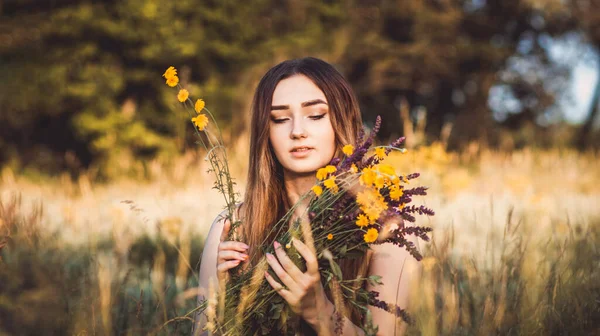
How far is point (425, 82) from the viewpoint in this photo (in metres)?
14.4

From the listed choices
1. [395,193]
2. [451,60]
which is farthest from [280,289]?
[451,60]

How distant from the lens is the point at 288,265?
1.62 metres

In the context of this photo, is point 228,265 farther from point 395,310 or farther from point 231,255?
point 395,310

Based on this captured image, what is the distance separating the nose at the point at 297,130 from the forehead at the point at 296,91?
0.29ft

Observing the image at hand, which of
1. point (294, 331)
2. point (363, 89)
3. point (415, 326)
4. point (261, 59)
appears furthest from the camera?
point (363, 89)

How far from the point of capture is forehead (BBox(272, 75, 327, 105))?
2.12m

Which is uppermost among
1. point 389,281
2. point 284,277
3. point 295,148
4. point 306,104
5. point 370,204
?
point 306,104

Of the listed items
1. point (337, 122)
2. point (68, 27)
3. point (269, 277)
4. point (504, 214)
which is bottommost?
point (504, 214)

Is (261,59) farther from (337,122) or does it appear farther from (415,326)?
(415,326)

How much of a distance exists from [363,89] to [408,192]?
1251 centimetres

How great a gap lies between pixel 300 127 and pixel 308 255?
65 cm

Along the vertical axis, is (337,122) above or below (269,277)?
above

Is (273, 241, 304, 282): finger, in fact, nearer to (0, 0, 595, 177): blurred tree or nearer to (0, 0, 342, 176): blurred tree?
(0, 0, 595, 177): blurred tree

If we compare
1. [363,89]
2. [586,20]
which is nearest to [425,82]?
[363,89]
